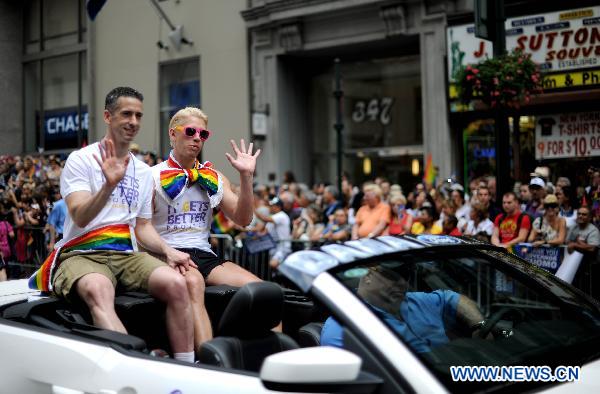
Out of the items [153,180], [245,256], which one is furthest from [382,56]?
[153,180]

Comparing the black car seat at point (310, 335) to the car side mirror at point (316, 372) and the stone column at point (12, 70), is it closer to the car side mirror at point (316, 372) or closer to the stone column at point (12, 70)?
the car side mirror at point (316, 372)

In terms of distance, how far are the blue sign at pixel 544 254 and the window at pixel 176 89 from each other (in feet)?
43.9

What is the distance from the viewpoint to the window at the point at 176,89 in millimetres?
21234

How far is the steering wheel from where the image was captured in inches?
135

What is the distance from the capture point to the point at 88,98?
23.8 m

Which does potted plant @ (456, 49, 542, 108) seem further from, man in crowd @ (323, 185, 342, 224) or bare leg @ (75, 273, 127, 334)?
bare leg @ (75, 273, 127, 334)

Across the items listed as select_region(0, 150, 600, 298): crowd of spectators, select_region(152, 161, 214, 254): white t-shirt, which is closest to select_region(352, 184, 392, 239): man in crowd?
select_region(0, 150, 600, 298): crowd of spectators

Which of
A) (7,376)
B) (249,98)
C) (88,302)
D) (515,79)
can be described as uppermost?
(249,98)

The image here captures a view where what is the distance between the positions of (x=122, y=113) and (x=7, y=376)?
1.58m

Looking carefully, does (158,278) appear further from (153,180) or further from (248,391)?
(248,391)

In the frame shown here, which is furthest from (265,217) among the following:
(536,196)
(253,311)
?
(253,311)

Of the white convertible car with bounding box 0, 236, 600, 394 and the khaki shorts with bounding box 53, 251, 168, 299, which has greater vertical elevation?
the khaki shorts with bounding box 53, 251, 168, 299

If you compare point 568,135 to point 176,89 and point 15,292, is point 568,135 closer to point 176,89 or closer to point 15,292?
point 176,89

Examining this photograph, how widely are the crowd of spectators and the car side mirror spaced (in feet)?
22.5
